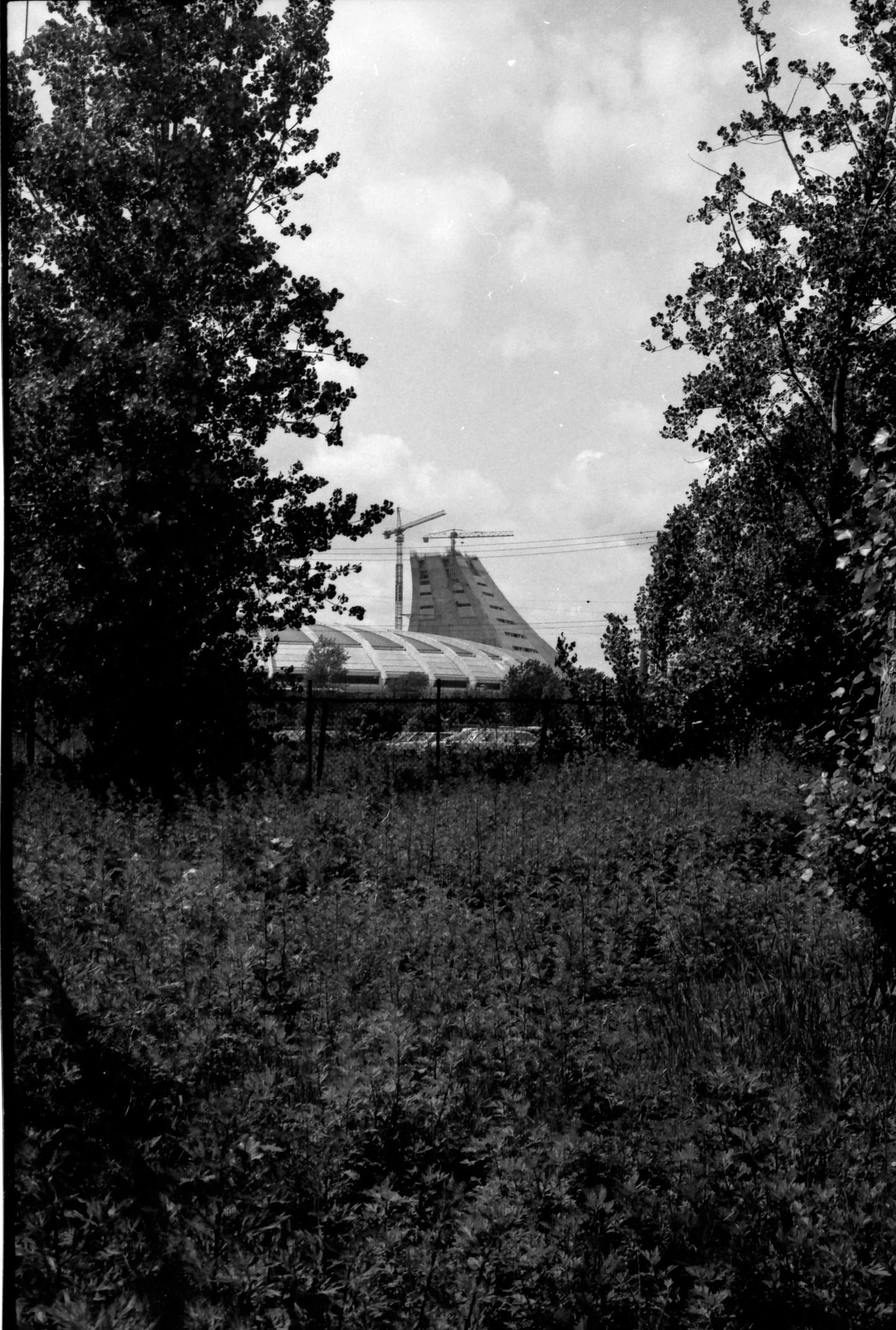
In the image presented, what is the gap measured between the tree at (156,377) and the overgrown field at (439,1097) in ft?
7.97

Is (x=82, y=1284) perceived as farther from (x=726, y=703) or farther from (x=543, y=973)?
(x=726, y=703)

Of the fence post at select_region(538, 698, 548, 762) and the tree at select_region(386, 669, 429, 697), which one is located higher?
the tree at select_region(386, 669, 429, 697)

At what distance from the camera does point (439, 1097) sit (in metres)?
3.74

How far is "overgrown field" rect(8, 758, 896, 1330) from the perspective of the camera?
9.36ft

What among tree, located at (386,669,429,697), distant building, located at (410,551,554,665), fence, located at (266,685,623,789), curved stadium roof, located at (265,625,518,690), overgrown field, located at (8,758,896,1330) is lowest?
overgrown field, located at (8,758,896,1330)

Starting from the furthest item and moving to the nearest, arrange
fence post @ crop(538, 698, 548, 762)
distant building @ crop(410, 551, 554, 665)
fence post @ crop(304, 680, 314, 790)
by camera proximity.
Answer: distant building @ crop(410, 551, 554, 665)
fence post @ crop(538, 698, 548, 762)
fence post @ crop(304, 680, 314, 790)

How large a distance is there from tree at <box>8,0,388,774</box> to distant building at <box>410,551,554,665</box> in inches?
4789

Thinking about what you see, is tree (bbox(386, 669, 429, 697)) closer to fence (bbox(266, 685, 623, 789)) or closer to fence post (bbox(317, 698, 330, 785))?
fence (bbox(266, 685, 623, 789))

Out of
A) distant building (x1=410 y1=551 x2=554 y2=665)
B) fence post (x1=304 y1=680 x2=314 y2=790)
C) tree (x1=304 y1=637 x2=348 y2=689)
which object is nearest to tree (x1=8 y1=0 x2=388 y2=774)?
fence post (x1=304 y1=680 x2=314 y2=790)

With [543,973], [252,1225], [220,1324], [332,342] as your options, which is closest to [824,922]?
[543,973]

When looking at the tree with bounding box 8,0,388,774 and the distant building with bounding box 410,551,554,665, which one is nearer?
the tree with bounding box 8,0,388,774

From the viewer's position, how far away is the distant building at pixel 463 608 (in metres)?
135

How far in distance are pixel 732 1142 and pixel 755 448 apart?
10863mm

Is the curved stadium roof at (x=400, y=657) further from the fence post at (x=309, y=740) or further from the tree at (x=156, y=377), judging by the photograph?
the tree at (x=156, y=377)
